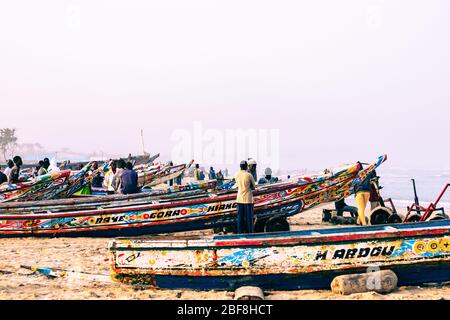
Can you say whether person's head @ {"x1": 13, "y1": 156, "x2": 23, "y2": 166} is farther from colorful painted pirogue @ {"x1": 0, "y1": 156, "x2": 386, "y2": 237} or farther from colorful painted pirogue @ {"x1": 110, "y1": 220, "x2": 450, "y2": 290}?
colorful painted pirogue @ {"x1": 110, "y1": 220, "x2": 450, "y2": 290}

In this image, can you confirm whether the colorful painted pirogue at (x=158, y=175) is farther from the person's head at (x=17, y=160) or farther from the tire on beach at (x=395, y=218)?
the tire on beach at (x=395, y=218)

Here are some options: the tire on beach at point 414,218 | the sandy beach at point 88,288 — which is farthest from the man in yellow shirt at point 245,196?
the tire on beach at point 414,218

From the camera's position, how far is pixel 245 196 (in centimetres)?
932

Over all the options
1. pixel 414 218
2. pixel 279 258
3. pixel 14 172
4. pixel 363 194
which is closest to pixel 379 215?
Answer: pixel 363 194

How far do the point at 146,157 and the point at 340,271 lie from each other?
38834 mm

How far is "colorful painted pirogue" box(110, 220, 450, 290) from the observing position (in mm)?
6656

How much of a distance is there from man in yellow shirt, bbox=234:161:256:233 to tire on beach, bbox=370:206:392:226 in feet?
12.0

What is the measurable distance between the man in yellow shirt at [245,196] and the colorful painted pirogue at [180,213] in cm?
208

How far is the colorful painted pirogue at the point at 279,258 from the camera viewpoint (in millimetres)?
6656

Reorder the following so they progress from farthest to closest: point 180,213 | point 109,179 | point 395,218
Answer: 1. point 109,179
2. point 180,213
3. point 395,218

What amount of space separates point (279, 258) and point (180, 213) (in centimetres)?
519

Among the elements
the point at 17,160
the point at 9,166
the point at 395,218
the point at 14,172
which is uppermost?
the point at 17,160

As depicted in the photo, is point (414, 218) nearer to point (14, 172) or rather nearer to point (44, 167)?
point (14, 172)

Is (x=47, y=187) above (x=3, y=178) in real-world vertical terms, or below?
below
